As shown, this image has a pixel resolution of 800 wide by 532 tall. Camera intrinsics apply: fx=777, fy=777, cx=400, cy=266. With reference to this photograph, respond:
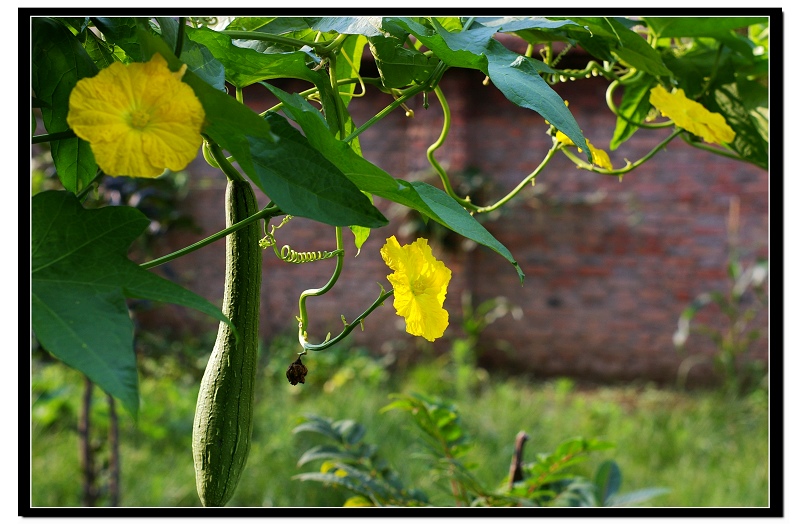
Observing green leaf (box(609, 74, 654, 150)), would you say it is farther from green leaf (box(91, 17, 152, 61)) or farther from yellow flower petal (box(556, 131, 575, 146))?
green leaf (box(91, 17, 152, 61))

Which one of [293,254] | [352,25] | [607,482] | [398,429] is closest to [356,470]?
[607,482]

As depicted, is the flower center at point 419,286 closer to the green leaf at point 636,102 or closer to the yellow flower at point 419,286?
the yellow flower at point 419,286

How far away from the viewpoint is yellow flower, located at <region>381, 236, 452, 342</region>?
1.32ft

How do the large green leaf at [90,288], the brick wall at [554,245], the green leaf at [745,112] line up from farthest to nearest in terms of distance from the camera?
the brick wall at [554,245]
the green leaf at [745,112]
the large green leaf at [90,288]

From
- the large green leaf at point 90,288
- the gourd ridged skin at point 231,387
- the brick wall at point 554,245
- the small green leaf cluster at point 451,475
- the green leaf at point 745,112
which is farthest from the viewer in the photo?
the brick wall at point 554,245

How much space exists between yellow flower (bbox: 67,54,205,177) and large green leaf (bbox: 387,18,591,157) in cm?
15

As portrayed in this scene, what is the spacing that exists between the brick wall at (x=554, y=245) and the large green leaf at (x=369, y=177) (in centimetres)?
307

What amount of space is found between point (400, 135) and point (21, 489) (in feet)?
10.3

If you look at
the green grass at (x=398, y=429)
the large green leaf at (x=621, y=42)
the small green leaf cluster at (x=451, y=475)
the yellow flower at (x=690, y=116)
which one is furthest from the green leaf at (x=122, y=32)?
the green grass at (x=398, y=429)

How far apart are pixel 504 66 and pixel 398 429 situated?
2414 mm

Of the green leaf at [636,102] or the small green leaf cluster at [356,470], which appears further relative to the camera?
the small green leaf cluster at [356,470]

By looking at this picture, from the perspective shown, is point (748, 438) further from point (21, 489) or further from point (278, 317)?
point (21, 489)

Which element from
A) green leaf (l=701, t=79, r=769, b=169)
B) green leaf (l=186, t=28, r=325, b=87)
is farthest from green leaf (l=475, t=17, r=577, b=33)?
green leaf (l=701, t=79, r=769, b=169)

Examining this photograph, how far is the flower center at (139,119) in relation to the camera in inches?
12.0
